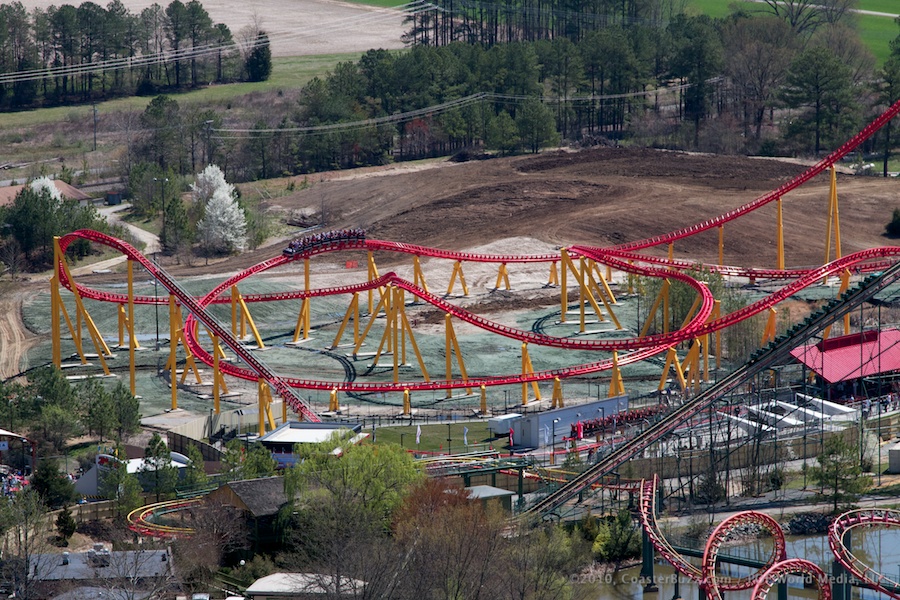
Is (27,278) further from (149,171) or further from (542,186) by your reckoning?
(542,186)

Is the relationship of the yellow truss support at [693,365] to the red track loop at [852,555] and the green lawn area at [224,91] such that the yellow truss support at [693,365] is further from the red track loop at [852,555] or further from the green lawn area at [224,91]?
the green lawn area at [224,91]

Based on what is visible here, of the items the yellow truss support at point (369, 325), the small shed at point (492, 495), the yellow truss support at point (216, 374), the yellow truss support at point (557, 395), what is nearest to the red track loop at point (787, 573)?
the small shed at point (492, 495)

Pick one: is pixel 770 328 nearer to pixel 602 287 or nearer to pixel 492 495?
pixel 602 287

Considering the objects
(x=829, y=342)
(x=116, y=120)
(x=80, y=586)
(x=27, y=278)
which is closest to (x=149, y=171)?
(x=27, y=278)

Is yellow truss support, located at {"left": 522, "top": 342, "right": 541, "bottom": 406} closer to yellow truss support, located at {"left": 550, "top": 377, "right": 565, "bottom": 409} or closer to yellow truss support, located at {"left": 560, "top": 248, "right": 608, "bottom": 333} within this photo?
yellow truss support, located at {"left": 550, "top": 377, "right": 565, "bottom": 409}

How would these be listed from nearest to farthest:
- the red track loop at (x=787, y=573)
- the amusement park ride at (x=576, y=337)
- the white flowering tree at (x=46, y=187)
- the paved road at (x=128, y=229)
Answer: the red track loop at (x=787, y=573)
the amusement park ride at (x=576, y=337)
the paved road at (x=128, y=229)
the white flowering tree at (x=46, y=187)

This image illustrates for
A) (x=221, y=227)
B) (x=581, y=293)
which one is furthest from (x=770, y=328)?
(x=221, y=227)
